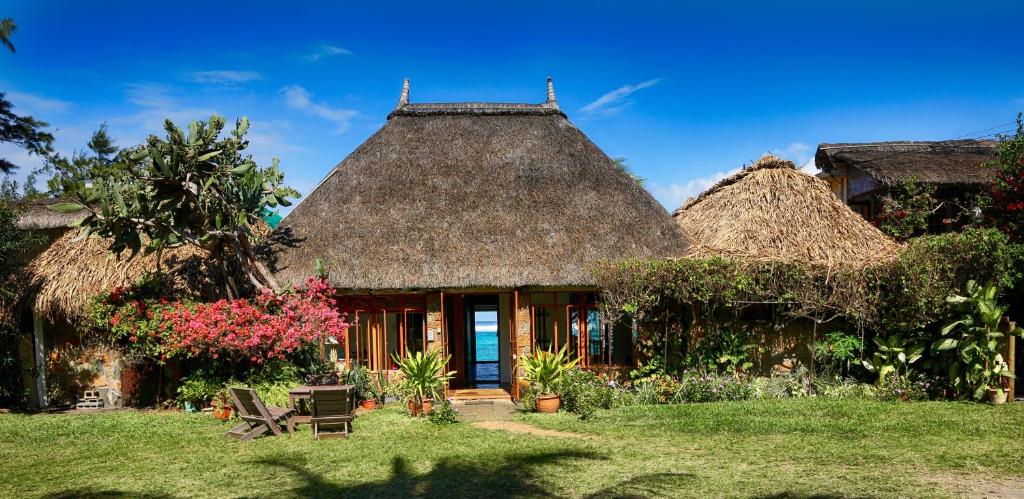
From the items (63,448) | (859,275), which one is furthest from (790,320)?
(63,448)

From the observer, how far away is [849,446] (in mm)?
8508

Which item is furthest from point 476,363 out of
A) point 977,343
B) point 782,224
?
point 977,343

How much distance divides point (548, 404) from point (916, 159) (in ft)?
38.6

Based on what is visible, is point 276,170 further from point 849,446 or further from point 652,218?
point 849,446

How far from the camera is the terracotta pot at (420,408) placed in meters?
11.3

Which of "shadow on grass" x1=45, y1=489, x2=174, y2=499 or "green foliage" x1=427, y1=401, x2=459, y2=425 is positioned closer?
"shadow on grass" x1=45, y1=489, x2=174, y2=499

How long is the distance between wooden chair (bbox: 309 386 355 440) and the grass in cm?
32

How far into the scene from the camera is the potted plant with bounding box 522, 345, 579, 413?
11.5 metres

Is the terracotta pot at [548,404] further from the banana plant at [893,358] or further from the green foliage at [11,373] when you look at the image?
the green foliage at [11,373]

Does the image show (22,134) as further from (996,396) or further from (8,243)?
(996,396)

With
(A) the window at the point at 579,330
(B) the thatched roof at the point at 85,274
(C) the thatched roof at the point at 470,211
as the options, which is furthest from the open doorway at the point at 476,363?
(B) the thatched roof at the point at 85,274

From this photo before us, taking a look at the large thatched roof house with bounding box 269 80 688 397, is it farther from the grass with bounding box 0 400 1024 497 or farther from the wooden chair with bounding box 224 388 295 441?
the wooden chair with bounding box 224 388 295 441

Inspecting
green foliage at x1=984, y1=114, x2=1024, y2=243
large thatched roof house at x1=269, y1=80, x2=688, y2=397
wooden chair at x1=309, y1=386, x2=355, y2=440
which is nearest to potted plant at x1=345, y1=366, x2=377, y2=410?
large thatched roof house at x1=269, y1=80, x2=688, y2=397

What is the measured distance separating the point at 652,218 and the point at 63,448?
35.1 ft
